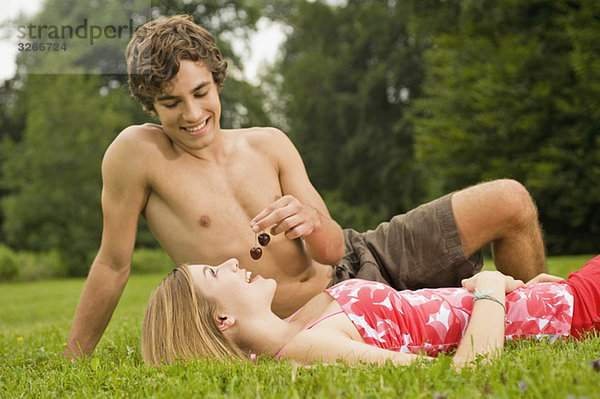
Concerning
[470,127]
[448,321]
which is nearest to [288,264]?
[448,321]

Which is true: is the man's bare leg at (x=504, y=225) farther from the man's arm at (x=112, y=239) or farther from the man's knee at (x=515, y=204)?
the man's arm at (x=112, y=239)

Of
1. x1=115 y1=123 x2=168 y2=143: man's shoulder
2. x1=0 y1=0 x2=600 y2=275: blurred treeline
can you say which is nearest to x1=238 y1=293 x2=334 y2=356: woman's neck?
x1=115 y1=123 x2=168 y2=143: man's shoulder

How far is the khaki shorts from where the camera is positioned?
3652 millimetres

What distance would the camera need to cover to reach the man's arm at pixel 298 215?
2992 mm

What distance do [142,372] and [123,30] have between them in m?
4.54

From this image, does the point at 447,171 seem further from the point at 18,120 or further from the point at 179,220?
the point at 18,120

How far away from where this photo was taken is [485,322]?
8.81 feet

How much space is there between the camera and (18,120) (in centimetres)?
3284

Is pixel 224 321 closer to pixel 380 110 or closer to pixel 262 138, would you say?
pixel 262 138

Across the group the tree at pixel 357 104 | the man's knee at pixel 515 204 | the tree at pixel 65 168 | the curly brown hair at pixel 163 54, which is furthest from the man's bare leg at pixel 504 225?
the tree at pixel 357 104

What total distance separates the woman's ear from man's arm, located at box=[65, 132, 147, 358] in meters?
0.87

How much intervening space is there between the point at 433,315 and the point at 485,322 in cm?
38

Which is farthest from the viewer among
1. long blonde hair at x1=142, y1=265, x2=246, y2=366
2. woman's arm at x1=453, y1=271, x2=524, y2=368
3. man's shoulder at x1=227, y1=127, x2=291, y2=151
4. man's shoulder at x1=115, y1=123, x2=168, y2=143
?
man's shoulder at x1=227, y1=127, x2=291, y2=151

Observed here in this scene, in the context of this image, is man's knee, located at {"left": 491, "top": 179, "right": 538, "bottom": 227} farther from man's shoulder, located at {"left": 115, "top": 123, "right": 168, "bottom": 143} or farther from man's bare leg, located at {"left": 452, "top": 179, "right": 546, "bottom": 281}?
man's shoulder, located at {"left": 115, "top": 123, "right": 168, "bottom": 143}
